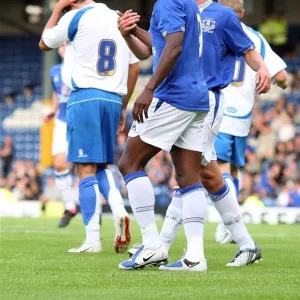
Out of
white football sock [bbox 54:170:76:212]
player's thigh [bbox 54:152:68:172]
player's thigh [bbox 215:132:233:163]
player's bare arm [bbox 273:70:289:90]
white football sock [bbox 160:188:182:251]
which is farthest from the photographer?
player's thigh [bbox 54:152:68:172]

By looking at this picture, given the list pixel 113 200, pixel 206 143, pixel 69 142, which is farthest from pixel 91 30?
pixel 206 143

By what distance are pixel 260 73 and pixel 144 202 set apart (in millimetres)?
1323

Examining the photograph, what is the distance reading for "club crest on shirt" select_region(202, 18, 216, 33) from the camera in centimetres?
714

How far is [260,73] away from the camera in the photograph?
22.6 ft

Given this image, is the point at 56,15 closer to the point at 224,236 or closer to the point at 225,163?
the point at 225,163

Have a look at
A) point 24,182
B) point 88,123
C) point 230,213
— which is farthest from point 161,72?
point 24,182

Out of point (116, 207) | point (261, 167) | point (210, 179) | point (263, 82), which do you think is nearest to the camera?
point (263, 82)

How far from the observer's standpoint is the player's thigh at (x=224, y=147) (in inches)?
405

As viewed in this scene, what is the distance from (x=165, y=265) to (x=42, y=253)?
1786 millimetres

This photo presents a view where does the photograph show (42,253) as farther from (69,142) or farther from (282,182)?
(282,182)

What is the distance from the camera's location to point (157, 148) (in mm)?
6480

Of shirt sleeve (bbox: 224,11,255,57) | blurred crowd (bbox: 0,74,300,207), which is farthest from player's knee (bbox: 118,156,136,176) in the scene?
blurred crowd (bbox: 0,74,300,207)

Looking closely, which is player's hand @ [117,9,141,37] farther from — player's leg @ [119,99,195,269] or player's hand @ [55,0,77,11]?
player's hand @ [55,0,77,11]

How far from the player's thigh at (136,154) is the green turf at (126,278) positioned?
0.73 m
